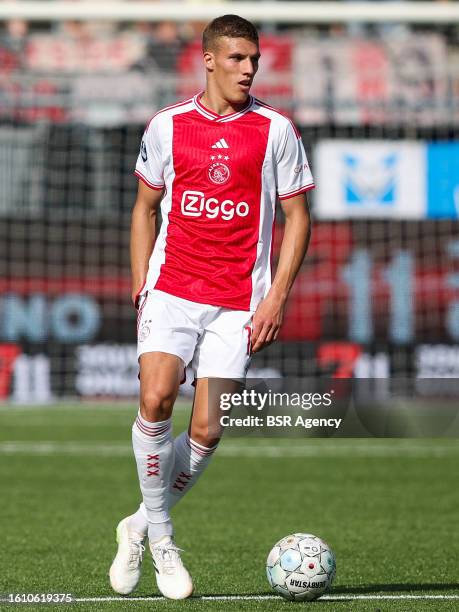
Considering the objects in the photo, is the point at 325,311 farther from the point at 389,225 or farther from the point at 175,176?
the point at 175,176

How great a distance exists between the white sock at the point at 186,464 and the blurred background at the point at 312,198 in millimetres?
10478

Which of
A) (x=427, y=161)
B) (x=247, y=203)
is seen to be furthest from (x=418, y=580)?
(x=427, y=161)

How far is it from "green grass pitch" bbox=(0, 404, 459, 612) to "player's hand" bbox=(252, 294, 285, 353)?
3.43 ft

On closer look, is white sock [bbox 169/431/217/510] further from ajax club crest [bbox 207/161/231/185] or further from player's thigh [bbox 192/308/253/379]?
ajax club crest [bbox 207/161/231/185]

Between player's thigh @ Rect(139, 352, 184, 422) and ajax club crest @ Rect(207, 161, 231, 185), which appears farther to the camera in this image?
ajax club crest @ Rect(207, 161, 231, 185)

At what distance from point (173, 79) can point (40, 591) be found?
1248 centimetres

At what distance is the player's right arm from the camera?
5633 millimetres

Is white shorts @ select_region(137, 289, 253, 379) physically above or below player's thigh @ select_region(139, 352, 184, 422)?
above

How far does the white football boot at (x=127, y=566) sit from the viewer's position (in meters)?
5.41

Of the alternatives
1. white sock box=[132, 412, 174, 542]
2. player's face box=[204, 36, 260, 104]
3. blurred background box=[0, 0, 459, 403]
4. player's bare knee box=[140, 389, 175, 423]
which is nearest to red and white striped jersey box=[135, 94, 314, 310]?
player's face box=[204, 36, 260, 104]

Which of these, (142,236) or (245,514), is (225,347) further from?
(245,514)

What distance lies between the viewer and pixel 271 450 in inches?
496

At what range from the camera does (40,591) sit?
554 cm

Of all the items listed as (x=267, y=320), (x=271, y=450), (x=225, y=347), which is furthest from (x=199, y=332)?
(x=271, y=450)
